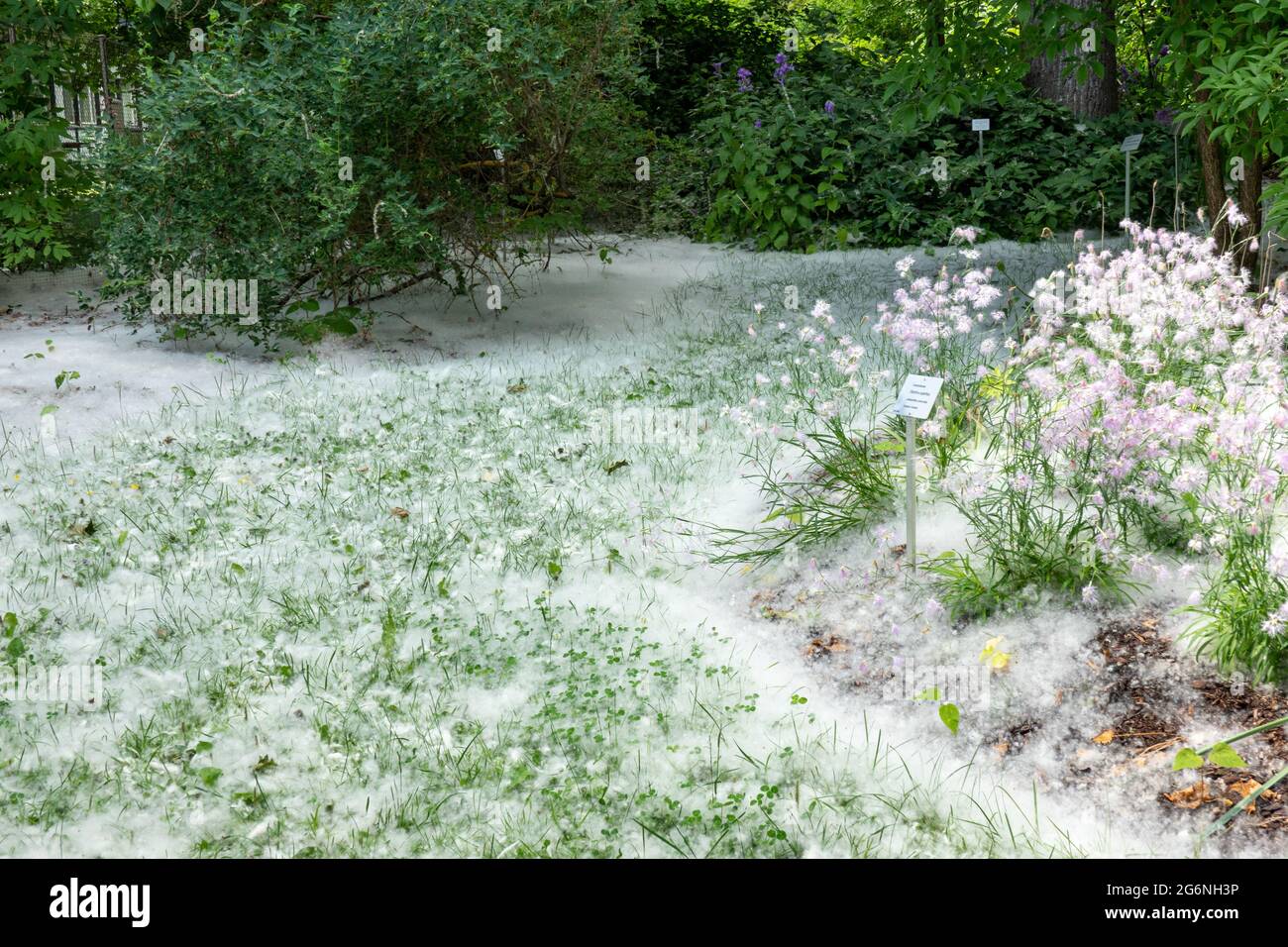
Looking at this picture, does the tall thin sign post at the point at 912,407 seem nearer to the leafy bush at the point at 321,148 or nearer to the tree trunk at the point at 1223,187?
the tree trunk at the point at 1223,187

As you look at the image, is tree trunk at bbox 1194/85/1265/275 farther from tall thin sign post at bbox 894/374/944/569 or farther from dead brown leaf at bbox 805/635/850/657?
dead brown leaf at bbox 805/635/850/657

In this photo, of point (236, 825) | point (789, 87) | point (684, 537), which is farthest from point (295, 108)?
point (789, 87)

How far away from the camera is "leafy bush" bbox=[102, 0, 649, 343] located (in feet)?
22.0

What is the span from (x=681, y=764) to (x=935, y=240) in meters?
7.73

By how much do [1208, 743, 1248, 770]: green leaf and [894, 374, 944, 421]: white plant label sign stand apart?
1326 mm

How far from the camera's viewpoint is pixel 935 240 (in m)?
9.95

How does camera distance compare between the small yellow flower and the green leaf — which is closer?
the green leaf

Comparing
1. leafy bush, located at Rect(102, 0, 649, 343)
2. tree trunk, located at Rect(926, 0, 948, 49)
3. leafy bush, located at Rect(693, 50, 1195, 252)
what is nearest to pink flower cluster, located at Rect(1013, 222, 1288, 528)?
tree trunk, located at Rect(926, 0, 948, 49)

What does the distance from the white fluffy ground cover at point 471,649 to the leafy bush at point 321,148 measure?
0.88 m

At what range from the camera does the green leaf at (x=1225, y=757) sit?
9.40ft

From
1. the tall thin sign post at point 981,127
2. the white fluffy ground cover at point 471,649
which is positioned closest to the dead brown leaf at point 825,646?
the white fluffy ground cover at point 471,649

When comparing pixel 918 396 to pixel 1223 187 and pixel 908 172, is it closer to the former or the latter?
pixel 1223 187

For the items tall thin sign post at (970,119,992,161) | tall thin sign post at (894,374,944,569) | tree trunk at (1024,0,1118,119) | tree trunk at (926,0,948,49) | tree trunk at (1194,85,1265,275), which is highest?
tree trunk at (1024,0,1118,119)

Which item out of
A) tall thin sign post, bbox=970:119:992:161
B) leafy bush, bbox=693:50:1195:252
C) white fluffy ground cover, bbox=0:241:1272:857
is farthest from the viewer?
leafy bush, bbox=693:50:1195:252
